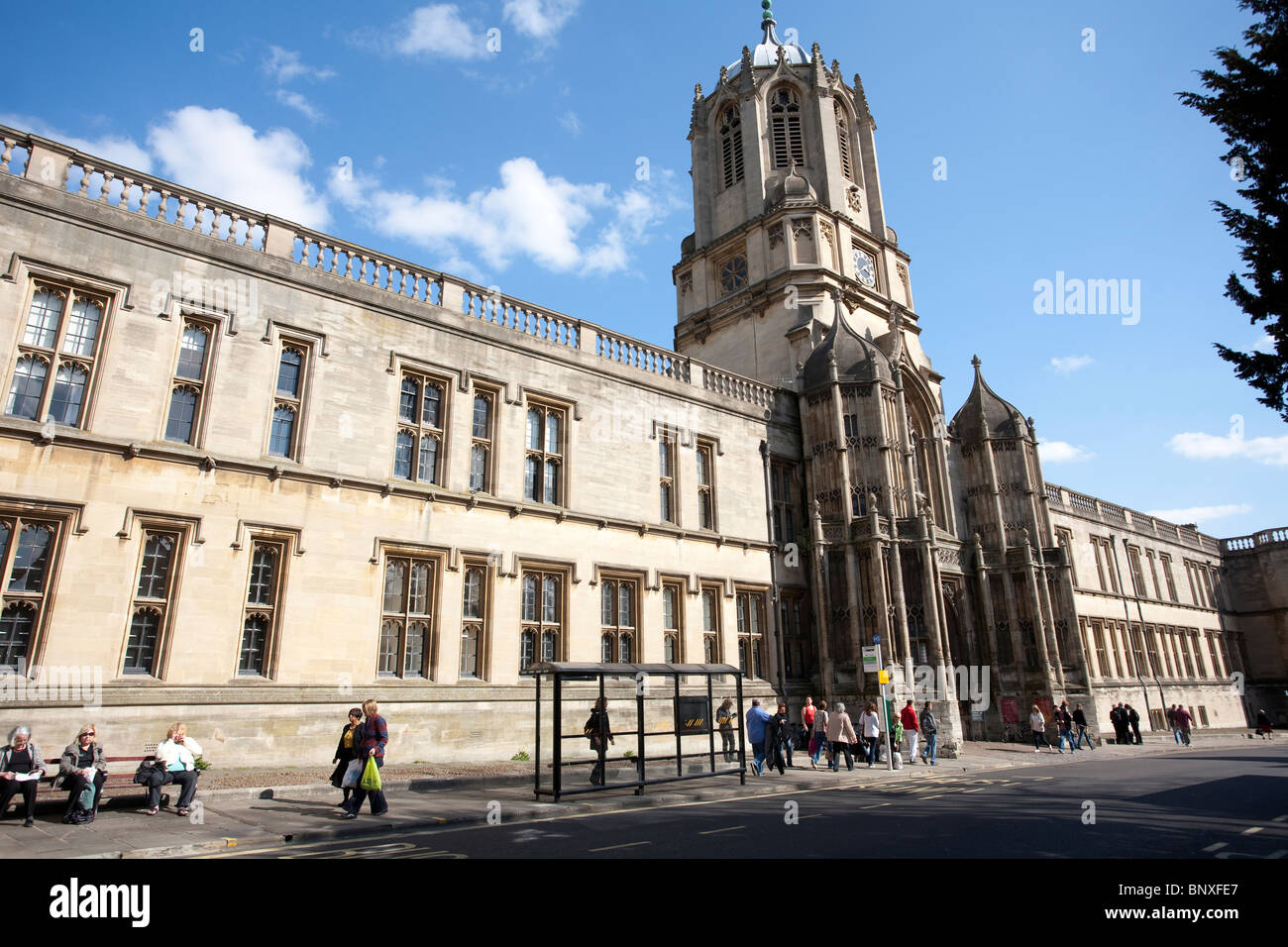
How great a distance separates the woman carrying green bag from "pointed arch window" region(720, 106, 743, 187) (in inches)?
1252

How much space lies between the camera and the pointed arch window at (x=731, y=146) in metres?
36.4

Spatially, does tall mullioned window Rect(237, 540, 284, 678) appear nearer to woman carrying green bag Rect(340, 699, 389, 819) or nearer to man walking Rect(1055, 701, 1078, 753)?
woman carrying green bag Rect(340, 699, 389, 819)

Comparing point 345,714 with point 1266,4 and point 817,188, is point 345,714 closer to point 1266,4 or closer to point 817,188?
→ point 1266,4

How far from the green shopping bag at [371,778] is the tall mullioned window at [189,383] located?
298 inches

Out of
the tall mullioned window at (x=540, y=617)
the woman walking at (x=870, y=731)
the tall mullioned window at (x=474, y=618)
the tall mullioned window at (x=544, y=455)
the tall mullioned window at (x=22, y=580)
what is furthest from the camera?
the woman walking at (x=870, y=731)

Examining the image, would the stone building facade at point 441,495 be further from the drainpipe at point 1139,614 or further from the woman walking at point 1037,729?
the drainpipe at point 1139,614

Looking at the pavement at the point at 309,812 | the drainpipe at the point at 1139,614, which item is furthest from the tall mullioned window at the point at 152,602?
the drainpipe at the point at 1139,614

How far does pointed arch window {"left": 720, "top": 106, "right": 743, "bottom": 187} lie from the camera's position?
3644 centimetres

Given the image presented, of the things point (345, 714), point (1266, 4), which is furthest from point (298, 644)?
point (1266, 4)

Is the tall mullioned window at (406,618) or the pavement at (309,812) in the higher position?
→ the tall mullioned window at (406,618)

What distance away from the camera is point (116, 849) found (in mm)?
7973

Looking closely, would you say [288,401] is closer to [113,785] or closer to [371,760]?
[113,785]

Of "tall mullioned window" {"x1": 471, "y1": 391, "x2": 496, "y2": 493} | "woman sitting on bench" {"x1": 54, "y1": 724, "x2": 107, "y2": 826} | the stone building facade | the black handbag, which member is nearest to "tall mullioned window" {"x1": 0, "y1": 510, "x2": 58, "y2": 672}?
the stone building facade
